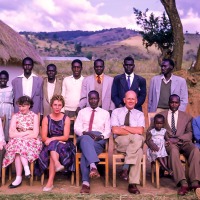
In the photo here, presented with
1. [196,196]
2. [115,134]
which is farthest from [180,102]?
[196,196]

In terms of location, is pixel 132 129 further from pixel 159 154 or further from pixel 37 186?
pixel 37 186

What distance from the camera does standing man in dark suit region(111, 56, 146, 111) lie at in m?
6.79

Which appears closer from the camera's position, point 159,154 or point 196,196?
point 196,196

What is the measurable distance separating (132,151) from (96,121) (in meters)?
0.74

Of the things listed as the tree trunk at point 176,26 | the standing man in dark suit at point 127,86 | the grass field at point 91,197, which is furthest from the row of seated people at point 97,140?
the tree trunk at point 176,26

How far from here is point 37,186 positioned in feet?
20.4

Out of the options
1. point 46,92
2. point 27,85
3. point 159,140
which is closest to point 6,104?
point 27,85

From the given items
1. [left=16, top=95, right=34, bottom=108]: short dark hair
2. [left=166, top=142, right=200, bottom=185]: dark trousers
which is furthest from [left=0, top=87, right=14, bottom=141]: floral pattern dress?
[left=166, top=142, right=200, bottom=185]: dark trousers

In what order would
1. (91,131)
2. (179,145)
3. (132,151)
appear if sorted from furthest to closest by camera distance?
1. (91,131)
2. (179,145)
3. (132,151)

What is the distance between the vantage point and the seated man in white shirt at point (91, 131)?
6.02 m

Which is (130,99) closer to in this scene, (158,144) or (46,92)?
(158,144)

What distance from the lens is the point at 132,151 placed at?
19.8 feet

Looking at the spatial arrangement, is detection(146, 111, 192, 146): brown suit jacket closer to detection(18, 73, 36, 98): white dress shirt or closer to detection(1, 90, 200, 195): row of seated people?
detection(1, 90, 200, 195): row of seated people

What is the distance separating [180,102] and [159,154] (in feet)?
3.49
